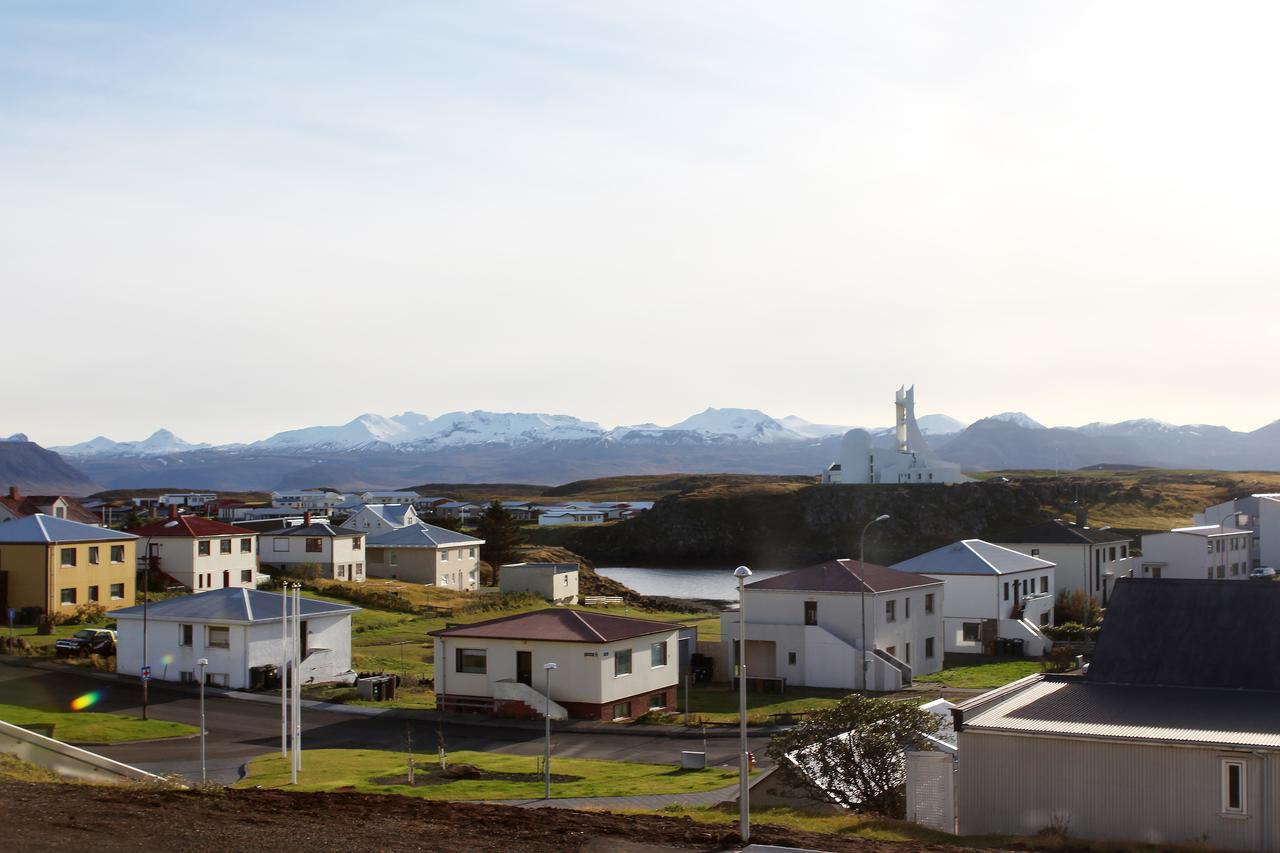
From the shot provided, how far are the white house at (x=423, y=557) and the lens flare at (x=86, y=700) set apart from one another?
42.6 metres

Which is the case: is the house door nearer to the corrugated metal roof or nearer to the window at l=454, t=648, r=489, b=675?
the window at l=454, t=648, r=489, b=675

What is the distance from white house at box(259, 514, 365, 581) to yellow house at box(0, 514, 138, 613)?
1838 centimetres

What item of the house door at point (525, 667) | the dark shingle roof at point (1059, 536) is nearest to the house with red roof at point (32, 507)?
the house door at point (525, 667)

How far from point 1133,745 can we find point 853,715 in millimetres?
5686

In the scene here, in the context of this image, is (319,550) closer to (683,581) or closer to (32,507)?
(32,507)

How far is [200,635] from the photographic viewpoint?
46219 millimetres

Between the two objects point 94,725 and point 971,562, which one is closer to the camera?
point 94,725

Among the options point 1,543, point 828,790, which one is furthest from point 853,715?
point 1,543

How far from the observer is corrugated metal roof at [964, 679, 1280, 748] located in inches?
891

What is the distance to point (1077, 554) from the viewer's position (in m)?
69.1

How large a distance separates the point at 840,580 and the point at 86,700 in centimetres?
2814

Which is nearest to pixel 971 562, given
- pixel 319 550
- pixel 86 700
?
pixel 86 700

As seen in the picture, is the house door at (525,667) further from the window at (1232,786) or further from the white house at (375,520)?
the white house at (375,520)

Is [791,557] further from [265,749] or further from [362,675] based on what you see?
[265,749]
